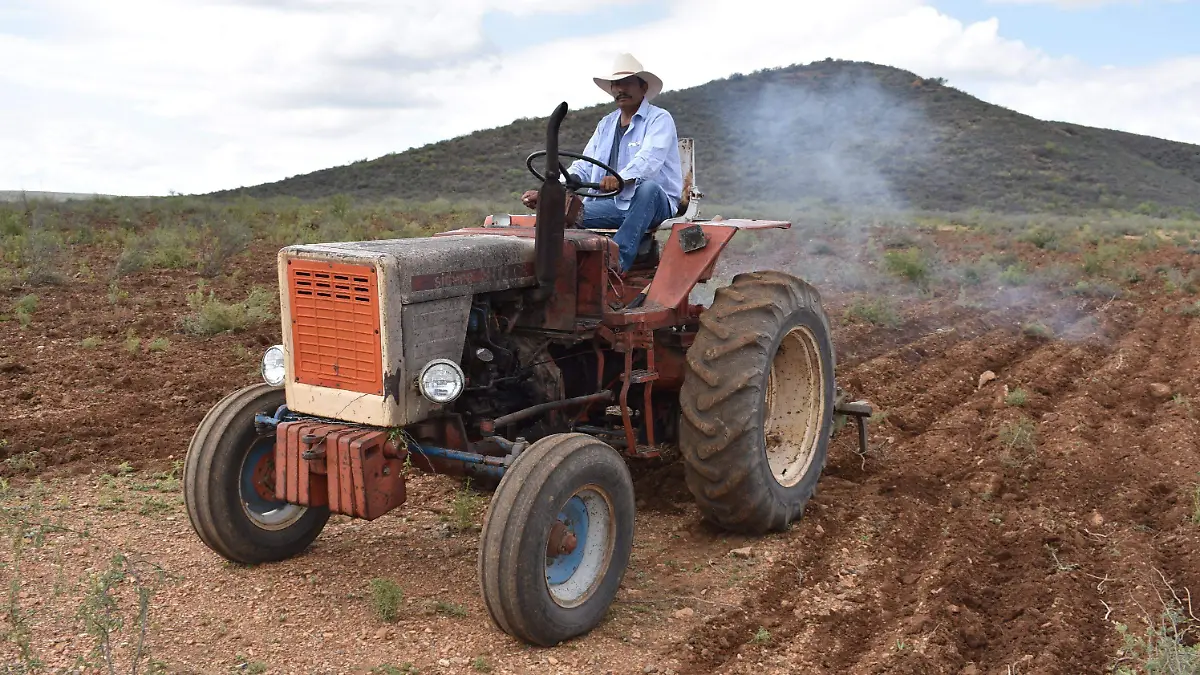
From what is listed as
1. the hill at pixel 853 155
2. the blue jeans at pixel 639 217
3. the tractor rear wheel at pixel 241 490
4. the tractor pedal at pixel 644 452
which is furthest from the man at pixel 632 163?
the hill at pixel 853 155

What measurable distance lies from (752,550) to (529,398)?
1390 millimetres

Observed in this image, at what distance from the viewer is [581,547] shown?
4723 mm

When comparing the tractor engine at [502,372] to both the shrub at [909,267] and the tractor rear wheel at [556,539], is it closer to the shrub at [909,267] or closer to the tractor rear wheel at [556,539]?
the tractor rear wheel at [556,539]

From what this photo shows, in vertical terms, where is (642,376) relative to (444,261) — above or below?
below

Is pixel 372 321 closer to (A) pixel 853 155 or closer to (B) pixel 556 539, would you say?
(B) pixel 556 539

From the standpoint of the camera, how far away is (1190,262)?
59.3 ft

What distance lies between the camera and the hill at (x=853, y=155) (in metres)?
40.5

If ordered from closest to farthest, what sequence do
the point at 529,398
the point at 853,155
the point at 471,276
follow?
1. the point at 471,276
2. the point at 529,398
3. the point at 853,155

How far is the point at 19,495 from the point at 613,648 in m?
3.90

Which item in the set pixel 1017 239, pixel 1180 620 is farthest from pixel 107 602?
pixel 1017 239

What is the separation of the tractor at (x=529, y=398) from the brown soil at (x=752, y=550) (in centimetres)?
31

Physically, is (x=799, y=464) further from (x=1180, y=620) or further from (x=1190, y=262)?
(x=1190, y=262)

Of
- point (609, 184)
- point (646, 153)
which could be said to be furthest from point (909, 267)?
point (609, 184)

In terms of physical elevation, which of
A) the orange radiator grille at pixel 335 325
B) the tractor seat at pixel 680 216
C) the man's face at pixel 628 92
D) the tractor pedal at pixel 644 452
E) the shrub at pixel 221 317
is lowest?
the tractor pedal at pixel 644 452
